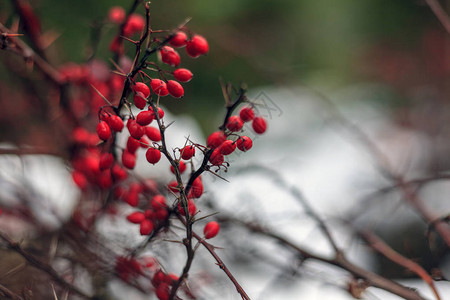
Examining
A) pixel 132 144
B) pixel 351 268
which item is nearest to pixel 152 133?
pixel 132 144

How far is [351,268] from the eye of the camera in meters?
0.43

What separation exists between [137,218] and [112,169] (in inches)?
2.0

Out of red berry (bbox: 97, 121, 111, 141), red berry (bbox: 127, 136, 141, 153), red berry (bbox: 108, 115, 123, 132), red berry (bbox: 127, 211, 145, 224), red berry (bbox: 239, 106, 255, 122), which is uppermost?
red berry (bbox: 239, 106, 255, 122)

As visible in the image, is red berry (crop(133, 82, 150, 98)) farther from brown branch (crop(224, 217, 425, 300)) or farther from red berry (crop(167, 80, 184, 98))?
brown branch (crop(224, 217, 425, 300))

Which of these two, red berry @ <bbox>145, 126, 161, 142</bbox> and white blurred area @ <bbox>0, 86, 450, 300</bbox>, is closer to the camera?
red berry @ <bbox>145, 126, 161, 142</bbox>

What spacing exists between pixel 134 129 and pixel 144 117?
0.01 meters

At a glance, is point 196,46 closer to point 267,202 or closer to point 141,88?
point 141,88

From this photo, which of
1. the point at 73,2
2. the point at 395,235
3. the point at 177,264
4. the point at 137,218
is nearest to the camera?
the point at 137,218

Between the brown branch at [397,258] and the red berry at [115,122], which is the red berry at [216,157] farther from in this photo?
the brown branch at [397,258]

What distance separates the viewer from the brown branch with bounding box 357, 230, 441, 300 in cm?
39

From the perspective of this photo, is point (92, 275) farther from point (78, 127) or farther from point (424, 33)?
point (424, 33)

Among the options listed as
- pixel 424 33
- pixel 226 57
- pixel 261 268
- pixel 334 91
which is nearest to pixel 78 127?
pixel 261 268

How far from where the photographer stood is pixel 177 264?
0.47m

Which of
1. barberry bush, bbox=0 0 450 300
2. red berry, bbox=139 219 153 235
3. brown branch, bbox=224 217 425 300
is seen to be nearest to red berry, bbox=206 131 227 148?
barberry bush, bbox=0 0 450 300
